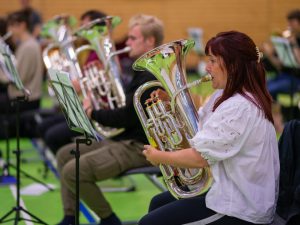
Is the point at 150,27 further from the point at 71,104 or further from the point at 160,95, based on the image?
the point at 71,104

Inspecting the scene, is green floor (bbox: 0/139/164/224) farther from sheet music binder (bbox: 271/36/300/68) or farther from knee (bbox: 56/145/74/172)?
sheet music binder (bbox: 271/36/300/68)

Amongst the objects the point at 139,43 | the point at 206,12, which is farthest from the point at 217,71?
the point at 206,12

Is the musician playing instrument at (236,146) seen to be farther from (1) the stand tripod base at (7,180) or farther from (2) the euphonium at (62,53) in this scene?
(1) the stand tripod base at (7,180)

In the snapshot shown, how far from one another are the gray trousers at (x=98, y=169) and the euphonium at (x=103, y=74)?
0.62ft

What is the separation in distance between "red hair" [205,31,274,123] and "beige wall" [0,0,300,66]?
389 inches

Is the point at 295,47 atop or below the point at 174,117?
below

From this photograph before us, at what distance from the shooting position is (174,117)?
316 cm

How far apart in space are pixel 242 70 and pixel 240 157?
0.39 m

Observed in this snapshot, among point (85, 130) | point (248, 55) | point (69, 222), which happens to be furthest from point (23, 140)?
point (248, 55)

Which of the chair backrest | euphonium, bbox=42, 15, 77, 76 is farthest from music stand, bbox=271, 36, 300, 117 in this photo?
the chair backrest

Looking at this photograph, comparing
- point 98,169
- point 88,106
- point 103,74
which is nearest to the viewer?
point 98,169

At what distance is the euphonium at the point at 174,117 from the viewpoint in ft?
10.2

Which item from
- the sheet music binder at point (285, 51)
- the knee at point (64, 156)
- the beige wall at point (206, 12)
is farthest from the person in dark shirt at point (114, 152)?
the beige wall at point (206, 12)

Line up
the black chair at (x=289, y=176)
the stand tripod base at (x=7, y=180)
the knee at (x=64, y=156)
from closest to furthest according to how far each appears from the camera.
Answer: the black chair at (x=289, y=176)
the knee at (x=64, y=156)
the stand tripod base at (x=7, y=180)
